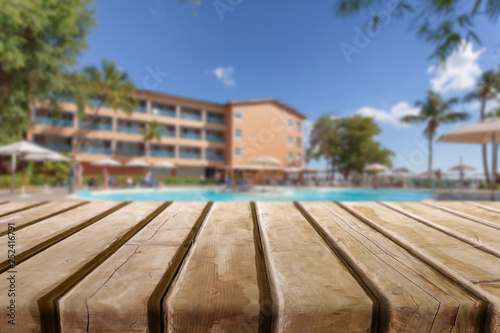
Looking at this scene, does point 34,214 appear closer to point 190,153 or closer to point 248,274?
point 248,274

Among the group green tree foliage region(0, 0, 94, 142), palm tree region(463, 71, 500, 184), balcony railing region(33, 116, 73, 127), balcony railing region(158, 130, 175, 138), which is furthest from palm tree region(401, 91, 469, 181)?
balcony railing region(33, 116, 73, 127)

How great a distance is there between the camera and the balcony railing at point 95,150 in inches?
1065

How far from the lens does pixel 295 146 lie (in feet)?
129

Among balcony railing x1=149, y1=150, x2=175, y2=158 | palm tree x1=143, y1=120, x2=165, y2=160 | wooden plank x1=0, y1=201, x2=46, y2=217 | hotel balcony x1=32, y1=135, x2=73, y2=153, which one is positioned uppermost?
palm tree x1=143, y1=120, x2=165, y2=160

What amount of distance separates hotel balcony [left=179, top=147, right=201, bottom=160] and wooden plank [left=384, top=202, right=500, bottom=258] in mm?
31968

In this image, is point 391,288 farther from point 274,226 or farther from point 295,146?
point 295,146

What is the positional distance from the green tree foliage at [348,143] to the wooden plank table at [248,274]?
36394mm

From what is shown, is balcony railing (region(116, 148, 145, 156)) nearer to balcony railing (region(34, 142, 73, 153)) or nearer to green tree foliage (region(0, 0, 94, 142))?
balcony railing (region(34, 142, 73, 153))

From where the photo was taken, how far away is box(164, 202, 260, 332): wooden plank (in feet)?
2.28

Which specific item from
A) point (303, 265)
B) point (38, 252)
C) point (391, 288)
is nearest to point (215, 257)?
point (303, 265)

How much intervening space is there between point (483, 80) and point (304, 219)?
37.4 meters

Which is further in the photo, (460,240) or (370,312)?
(460,240)

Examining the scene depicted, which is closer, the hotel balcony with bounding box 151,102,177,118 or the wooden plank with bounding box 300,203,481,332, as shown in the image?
the wooden plank with bounding box 300,203,481,332

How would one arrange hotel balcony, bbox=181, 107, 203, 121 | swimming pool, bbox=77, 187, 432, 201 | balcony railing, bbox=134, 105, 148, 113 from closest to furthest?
1. swimming pool, bbox=77, 187, 432, 201
2. balcony railing, bbox=134, 105, 148, 113
3. hotel balcony, bbox=181, 107, 203, 121
